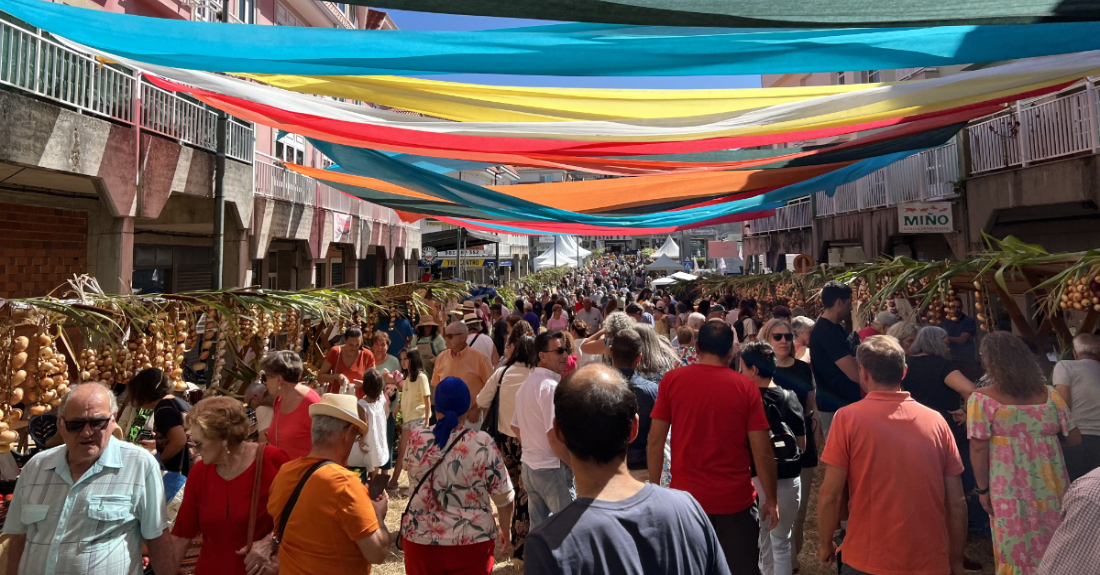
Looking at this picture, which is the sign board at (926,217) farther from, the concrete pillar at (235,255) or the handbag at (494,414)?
the concrete pillar at (235,255)

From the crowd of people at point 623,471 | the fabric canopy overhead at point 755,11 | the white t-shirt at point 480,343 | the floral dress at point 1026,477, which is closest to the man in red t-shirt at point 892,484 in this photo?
the crowd of people at point 623,471

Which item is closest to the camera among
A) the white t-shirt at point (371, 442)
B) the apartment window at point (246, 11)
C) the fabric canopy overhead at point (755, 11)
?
the fabric canopy overhead at point (755, 11)

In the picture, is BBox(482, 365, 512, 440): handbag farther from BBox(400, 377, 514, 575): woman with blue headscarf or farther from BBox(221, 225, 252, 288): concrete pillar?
BBox(221, 225, 252, 288): concrete pillar

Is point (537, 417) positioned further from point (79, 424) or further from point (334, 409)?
point (79, 424)

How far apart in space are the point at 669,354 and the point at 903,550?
285cm

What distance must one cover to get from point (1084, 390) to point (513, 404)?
145 inches

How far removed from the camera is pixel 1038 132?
9219 mm

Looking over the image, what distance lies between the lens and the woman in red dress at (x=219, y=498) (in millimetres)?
2863

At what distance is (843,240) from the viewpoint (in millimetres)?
15984

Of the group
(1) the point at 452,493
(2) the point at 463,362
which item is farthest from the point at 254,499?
(2) the point at 463,362

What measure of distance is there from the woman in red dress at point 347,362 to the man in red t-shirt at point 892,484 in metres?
4.87

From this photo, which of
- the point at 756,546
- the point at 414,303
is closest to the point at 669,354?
the point at 756,546

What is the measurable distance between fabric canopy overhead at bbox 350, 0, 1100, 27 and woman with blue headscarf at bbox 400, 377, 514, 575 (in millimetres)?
1833

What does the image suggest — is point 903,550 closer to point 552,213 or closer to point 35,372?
point 35,372
